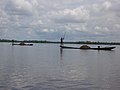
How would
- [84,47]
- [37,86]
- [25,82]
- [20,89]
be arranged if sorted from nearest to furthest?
[20,89]
[37,86]
[25,82]
[84,47]

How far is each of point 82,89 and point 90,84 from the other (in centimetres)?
247

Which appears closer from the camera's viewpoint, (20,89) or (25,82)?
(20,89)

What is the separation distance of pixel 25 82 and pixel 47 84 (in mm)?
2201

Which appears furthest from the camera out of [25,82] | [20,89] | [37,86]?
[25,82]

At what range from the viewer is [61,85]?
25.3 meters

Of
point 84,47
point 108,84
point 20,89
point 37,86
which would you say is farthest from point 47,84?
point 84,47

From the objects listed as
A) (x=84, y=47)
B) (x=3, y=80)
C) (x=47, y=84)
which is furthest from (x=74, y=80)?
(x=84, y=47)

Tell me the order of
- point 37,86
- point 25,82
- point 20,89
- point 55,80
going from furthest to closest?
point 55,80 → point 25,82 → point 37,86 → point 20,89

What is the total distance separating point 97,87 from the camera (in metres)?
24.7

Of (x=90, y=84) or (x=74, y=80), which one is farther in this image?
(x=74, y=80)

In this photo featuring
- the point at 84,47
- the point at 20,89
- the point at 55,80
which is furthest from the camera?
the point at 84,47

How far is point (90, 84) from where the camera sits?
26141mm

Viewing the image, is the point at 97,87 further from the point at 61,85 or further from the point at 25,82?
the point at 25,82

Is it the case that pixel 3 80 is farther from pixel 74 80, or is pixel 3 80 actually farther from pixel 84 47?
pixel 84 47
